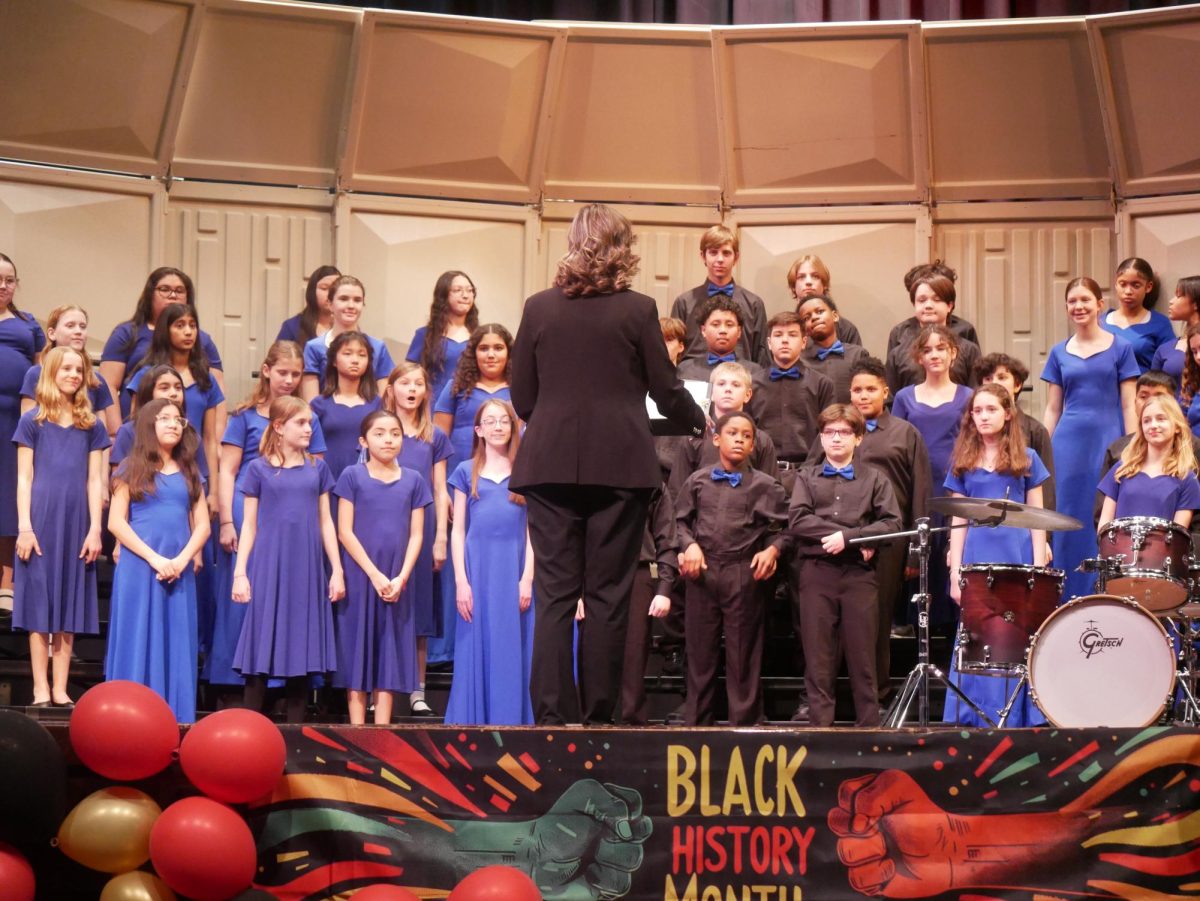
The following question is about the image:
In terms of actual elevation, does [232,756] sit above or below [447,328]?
below

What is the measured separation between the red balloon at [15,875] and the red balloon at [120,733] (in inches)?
9.5

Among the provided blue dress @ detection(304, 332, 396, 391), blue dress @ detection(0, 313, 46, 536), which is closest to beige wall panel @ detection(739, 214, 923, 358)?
blue dress @ detection(304, 332, 396, 391)

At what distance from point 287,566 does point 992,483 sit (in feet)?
8.58

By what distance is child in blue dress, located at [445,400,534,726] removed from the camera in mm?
5348

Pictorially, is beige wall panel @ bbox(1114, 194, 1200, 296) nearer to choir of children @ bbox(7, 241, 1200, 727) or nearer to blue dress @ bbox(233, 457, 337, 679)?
choir of children @ bbox(7, 241, 1200, 727)

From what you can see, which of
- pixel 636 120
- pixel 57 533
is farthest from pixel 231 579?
pixel 636 120

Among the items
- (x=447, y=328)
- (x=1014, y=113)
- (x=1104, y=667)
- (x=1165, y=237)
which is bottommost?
(x=1104, y=667)

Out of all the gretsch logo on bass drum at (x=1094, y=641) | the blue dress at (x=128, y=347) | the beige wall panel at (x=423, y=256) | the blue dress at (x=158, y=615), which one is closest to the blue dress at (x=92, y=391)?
the blue dress at (x=128, y=347)

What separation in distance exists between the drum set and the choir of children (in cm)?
27

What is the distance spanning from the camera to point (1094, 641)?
4980 mm

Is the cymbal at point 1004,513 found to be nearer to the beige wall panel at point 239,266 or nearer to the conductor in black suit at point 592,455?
the conductor in black suit at point 592,455

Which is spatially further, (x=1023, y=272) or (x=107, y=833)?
(x=1023, y=272)

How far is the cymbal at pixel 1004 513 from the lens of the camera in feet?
16.4

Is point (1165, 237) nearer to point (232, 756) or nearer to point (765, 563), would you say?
point (765, 563)
